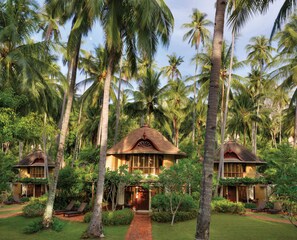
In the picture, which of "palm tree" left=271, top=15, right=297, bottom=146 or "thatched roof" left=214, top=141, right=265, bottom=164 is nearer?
"palm tree" left=271, top=15, right=297, bottom=146

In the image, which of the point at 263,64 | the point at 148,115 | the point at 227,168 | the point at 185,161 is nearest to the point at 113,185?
the point at 185,161

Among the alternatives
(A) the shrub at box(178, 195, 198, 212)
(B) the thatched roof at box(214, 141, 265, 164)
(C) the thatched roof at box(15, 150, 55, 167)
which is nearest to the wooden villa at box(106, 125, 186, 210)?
(A) the shrub at box(178, 195, 198, 212)

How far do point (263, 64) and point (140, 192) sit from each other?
2728 centimetres

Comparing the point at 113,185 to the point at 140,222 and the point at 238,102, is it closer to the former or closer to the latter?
the point at 140,222

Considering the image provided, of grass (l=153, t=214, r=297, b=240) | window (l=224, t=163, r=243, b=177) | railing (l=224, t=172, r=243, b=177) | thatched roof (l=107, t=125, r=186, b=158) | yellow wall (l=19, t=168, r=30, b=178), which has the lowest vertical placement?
grass (l=153, t=214, r=297, b=240)

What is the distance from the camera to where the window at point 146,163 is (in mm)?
25844

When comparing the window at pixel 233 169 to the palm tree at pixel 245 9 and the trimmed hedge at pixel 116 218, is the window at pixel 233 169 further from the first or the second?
the palm tree at pixel 245 9

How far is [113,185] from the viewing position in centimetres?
2239

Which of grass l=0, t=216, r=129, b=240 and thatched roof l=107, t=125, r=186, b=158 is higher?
thatched roof l=107, t=125, r=186, b=158

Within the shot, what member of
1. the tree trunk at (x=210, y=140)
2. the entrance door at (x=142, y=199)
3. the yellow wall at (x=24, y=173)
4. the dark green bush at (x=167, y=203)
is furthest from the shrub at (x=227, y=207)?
the yellow wall at (x=24, y=173)

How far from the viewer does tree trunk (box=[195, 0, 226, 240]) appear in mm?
7212

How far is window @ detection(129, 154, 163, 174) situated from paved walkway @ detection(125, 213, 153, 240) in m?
4.93

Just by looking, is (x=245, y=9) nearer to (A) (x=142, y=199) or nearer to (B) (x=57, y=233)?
(B) (x=57, y=233)

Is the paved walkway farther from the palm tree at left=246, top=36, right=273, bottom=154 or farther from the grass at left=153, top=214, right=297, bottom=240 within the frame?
the palm tree at left=246, top=36, right=273, bottom=154
